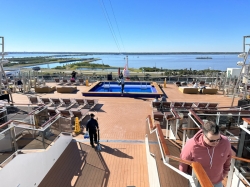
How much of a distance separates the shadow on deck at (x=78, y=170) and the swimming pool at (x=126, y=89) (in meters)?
8.45

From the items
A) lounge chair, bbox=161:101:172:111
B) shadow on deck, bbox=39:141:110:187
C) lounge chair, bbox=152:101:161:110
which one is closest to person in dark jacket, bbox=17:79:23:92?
lounge chair, bbox=152:101:161:110

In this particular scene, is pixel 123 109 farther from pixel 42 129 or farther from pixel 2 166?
pixel 2 166

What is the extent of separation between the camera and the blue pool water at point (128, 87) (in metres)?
16.8

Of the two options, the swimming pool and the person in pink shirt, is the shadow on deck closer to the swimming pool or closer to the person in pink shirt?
the person in pink shirt

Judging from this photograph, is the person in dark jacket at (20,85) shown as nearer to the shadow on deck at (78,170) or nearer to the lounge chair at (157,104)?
the lounge chair at (157,104)

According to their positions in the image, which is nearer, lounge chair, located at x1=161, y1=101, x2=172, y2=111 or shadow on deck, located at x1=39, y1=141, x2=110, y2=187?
shadow on deck, located at x1=39, y1=141, x2=110, y2=187

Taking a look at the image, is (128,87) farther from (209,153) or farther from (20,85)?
(209,153)

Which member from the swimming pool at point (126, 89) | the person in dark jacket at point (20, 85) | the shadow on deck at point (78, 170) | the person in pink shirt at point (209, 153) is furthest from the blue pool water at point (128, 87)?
the person in pink shirt at point (209, 153)

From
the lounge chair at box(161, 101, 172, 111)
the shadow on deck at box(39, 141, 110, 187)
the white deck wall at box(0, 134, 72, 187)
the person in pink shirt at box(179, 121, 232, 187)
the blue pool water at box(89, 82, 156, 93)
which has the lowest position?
the shadow on deck at box(39, 141, 110, 187)

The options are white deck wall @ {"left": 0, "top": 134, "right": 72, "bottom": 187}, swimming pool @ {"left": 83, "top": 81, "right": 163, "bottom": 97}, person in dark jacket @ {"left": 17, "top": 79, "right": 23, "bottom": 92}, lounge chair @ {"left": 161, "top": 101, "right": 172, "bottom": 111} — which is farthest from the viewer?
person in dark jacket @ {"left": 17, "top": 79, "right": 23, "bottom": 92}

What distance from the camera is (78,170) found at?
4852mm

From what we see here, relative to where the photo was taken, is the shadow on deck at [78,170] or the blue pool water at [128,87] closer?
the shadow on deck at [78,170]

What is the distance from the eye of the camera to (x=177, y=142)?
5.68 meters

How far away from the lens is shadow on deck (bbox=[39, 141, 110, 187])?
4414mm
